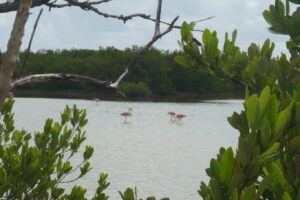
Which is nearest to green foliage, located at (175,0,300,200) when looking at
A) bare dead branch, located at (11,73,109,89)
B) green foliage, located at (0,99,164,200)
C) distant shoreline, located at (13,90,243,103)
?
bare dead branch, located at (11,73,109,89)

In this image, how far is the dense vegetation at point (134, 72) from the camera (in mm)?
73500

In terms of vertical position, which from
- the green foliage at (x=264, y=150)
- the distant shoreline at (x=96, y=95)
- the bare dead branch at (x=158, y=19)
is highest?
the distant shoreline at (x=96, y=95)

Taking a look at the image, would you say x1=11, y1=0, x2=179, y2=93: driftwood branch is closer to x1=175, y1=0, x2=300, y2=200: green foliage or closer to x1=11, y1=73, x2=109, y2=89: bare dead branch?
x1=11, y1=73, x2=109, y2=89: bare dead branch

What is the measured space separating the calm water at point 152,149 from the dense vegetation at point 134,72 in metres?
20.6

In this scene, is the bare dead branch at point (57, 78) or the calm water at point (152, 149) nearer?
the bare dead branch at point (57, 78)

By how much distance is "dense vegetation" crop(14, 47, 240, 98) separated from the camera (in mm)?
73500

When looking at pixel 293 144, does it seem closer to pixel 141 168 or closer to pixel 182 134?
pixel 141 168

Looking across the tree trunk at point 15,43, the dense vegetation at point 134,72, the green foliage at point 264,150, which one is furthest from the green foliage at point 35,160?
the dense vegetation at point 134,72

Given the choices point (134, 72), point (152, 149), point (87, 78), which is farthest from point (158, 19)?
point (134, 72)

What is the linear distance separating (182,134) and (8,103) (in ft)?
112

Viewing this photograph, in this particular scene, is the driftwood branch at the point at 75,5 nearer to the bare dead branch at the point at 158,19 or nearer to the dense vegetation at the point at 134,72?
the bare dead branch at the point at 158,19

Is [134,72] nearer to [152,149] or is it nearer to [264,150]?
[152,149]

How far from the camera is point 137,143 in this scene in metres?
30.8

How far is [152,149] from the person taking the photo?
2891cm
